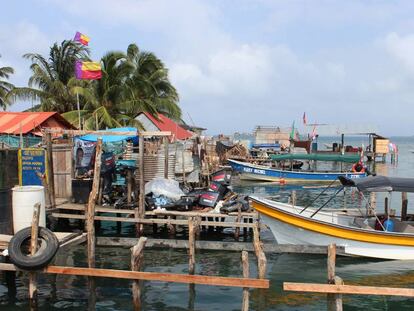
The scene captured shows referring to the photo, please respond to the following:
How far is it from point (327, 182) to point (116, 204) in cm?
2447

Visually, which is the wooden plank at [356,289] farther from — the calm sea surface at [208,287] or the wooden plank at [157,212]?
the wooden plank at [157,212]

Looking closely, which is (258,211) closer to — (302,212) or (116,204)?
(302,212)

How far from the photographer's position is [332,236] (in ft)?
45.0

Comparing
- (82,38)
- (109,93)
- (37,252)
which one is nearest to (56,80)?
(109,93)

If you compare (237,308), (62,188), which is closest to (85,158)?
(62,188)

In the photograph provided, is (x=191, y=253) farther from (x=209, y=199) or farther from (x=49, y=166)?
(x=49, y=166)

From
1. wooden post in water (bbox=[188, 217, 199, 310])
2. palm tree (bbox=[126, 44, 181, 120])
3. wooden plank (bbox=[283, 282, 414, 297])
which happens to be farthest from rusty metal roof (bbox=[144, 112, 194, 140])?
wooden plank (bbox=[283, 282, 414, 297])

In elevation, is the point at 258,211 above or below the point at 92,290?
above

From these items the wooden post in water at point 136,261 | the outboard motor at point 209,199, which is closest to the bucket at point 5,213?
the wooden post in water at point 136,261

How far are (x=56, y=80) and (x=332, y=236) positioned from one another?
81.2 ft

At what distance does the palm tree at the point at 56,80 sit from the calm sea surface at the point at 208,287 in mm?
18910

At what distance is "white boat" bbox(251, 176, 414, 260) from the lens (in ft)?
43.5

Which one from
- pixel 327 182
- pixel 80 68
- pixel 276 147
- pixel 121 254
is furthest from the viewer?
pixel 276 147

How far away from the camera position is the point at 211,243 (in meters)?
12.9
